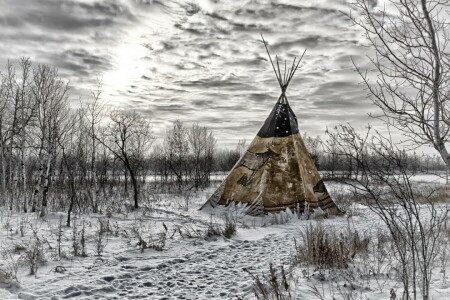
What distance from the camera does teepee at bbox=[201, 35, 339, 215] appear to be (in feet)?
29.7

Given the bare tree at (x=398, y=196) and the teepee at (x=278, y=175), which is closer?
the bare tree at (x=398, y=196)

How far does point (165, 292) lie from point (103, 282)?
2.70ft

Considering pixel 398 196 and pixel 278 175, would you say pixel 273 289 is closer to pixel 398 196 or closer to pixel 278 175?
pixel 398 196

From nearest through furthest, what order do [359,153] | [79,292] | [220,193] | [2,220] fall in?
1. [359,153]
2. [79,292]
3. [2,220]
4. [220,193]

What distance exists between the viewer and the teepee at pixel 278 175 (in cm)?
904

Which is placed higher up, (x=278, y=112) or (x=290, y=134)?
(x=278, y=112)

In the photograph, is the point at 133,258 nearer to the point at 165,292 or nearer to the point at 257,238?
the point at 165,292

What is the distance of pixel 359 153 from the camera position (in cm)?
291

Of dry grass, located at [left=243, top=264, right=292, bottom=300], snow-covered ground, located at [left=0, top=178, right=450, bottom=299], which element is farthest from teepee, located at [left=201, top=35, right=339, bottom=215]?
dry grass, located at [left=243, top=264, right=292, bottom=300]

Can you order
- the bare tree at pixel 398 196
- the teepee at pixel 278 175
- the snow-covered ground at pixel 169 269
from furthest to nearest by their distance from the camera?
the teepee at pixel 278 175
the snow-covered ground at pixel 169 269
the bare tree at pixel 398 196

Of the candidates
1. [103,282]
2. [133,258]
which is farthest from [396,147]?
[133,258]

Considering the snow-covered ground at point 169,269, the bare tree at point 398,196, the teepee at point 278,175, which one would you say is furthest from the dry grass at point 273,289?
the teepee at point 278,175

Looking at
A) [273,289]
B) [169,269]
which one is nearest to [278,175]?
[169,269]

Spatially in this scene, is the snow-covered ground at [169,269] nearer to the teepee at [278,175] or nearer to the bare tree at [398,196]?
the bare tree at [398,196]
